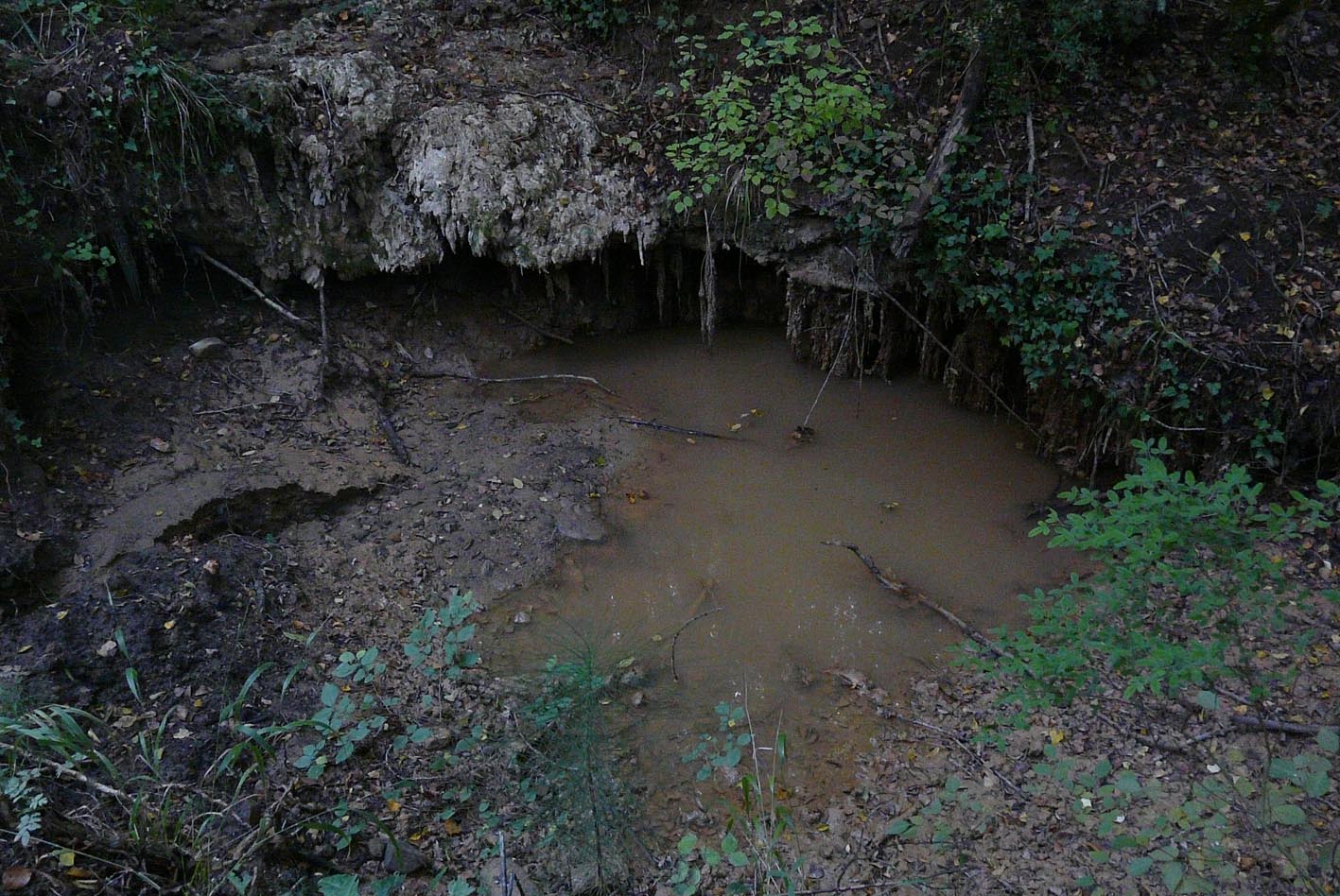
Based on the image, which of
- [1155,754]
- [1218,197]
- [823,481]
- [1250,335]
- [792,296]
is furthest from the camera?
[792,296]

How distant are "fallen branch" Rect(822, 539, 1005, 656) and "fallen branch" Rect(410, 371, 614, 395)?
2.16 m

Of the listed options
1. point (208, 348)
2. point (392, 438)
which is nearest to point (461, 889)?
point (392, 438)

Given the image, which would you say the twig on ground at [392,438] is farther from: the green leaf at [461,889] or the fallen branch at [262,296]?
the green leaf at [461,889]

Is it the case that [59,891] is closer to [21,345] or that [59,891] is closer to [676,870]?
[676,870]

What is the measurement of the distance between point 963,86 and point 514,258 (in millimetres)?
3166

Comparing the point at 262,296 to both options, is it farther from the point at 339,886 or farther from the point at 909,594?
the point at 909,594

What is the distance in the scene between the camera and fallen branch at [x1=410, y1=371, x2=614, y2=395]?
5934 millimetres

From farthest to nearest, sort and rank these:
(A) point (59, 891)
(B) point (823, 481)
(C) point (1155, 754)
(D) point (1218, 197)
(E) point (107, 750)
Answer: (B) point (823, 481)
(D) point (1218, 197)
(C) point (1155, 754)
(E) point (107, 750)
(A) point (59, 891)

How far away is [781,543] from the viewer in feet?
16.3

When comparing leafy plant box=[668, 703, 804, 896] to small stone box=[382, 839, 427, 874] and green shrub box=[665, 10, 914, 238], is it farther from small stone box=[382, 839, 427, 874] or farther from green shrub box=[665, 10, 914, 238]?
green shrub box=[665, 10, 914, 238]

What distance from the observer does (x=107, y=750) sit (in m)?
3.08

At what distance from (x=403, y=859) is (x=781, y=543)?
2678 mm

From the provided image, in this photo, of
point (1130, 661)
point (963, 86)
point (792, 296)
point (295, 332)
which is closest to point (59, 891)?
point (1130, 661)

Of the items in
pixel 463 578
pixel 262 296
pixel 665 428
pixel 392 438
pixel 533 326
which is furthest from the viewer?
pixel 533 326
